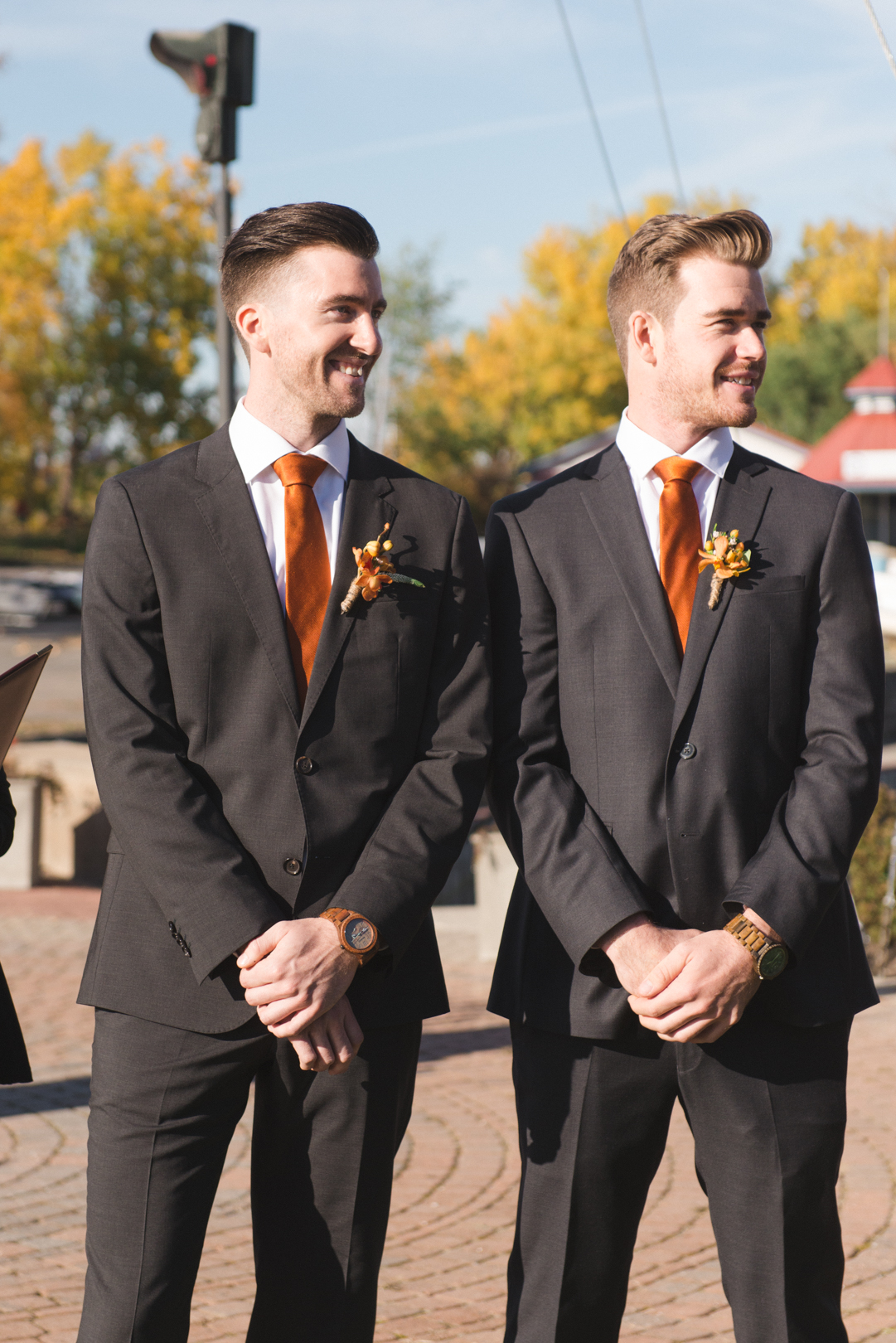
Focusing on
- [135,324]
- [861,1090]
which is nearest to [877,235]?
[135,324]

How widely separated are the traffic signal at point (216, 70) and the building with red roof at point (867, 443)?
36.1 metres

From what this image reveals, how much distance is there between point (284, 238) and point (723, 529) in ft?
3.39

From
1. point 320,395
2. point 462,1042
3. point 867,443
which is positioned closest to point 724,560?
point 320,395

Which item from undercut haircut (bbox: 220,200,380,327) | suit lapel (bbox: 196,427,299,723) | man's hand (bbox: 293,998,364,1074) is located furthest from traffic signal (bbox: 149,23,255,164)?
man's hand (bbox: 293,998,364,1074)

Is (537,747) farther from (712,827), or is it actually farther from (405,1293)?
(405,1293)

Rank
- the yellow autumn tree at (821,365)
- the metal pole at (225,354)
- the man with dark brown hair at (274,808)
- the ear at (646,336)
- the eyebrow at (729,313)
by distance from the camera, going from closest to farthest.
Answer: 1. the man with dark brown hair at (274,808)
2. the eyebrow at (729,313)
3. the ear at (646,336)
4. the metal pole at (225,354)
5. the yellow autumn tree at (821,365)

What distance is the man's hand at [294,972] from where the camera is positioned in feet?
8.56

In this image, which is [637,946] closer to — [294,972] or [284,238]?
[294,972]

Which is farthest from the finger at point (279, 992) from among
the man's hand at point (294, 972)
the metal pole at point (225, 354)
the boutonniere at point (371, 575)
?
the metal pole at point (225, 354)

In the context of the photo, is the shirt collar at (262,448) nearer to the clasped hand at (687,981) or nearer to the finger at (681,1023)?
the clasped hand at (687,981)

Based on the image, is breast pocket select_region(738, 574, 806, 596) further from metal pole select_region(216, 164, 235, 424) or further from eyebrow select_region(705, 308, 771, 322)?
metal pole select_region(216, 164, 235, 424)

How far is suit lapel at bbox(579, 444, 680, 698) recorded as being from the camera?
292 centimetres

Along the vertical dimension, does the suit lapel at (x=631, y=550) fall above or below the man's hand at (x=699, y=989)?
above

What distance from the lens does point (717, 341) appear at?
2.92m
